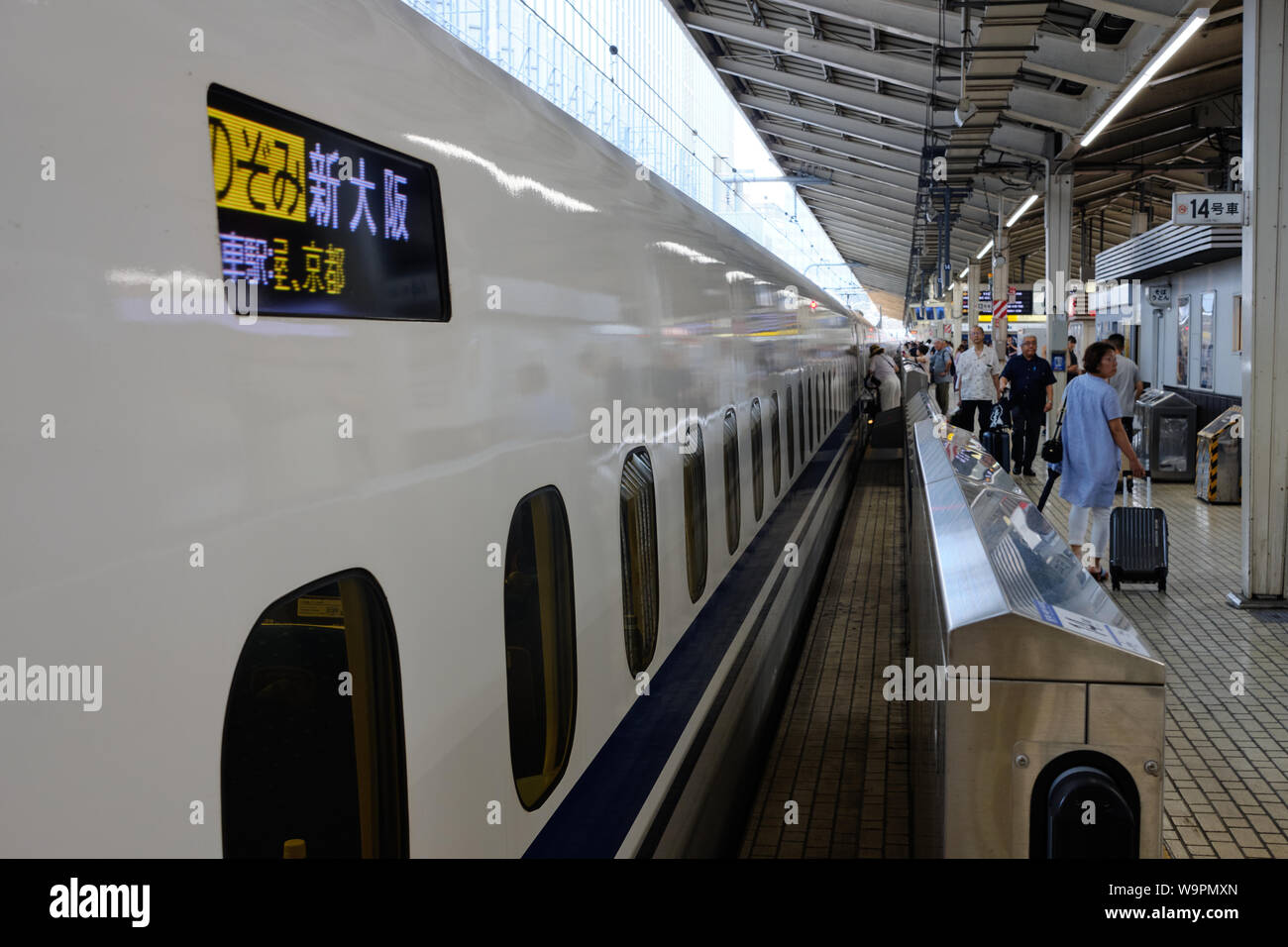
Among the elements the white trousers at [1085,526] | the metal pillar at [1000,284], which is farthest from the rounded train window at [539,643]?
the metal pillar at [1000,284]

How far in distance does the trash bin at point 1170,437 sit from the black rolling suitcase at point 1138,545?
7.30 metres

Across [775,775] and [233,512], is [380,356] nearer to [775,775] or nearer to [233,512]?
[233,512]

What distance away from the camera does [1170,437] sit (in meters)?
16.2

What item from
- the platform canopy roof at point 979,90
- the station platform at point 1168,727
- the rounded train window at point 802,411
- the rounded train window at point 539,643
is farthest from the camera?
the platform canopy roof at point 979,90

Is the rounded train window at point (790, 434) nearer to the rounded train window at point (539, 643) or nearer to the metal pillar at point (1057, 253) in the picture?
the rounded train window at point (539, 643)

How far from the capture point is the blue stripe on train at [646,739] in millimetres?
3072

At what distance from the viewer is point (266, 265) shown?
168cm

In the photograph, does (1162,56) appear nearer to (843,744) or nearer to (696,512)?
(843,744)

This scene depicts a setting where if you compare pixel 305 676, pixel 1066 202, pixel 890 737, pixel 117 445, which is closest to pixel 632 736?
pixel 305 676

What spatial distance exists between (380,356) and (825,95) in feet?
73.1

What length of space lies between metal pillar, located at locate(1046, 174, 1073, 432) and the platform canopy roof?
0.44 metres

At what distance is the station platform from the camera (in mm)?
5348

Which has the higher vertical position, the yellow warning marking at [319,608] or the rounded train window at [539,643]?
the yellow warning marking at [319,608]

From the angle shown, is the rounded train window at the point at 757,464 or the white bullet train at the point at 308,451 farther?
the rounded train window at the point at 757,464
